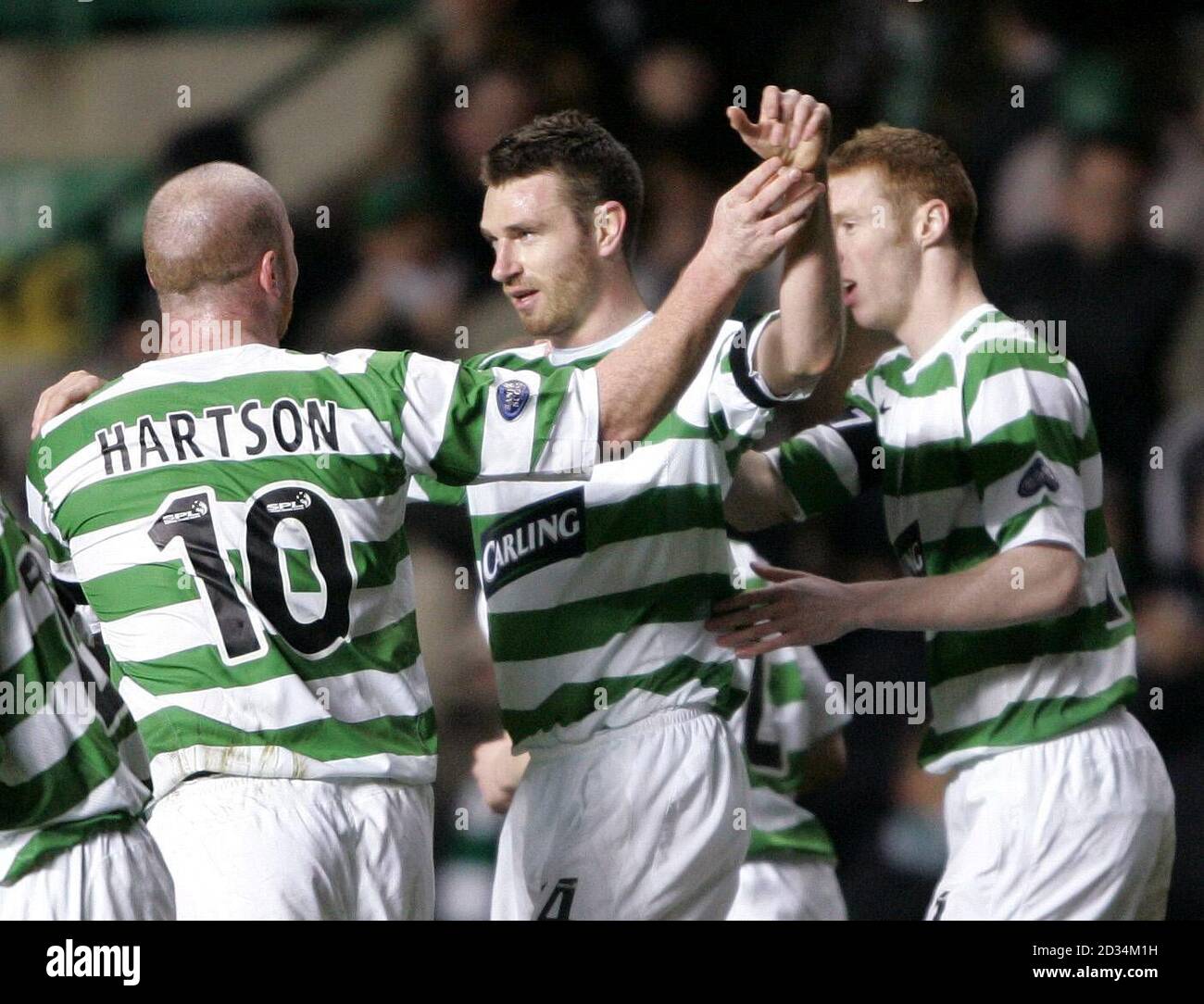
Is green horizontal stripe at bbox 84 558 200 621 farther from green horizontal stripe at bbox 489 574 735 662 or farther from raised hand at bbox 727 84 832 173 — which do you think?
raised hand at bbox 727 84 832 173

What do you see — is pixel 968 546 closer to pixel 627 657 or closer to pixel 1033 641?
pixel 1033 641

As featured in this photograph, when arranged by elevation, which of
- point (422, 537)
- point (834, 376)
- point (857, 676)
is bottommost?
point (857, 676)

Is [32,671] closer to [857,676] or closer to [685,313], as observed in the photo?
[685,313]

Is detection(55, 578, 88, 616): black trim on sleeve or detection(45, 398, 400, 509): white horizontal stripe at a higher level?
detection(45, 398, 400, 509): white horizontal stripe

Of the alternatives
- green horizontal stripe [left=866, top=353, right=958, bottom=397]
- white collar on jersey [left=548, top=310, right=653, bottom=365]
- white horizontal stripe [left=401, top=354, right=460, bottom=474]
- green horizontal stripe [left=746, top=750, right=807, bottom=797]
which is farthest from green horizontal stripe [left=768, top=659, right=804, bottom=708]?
white horizontal stripe [left=401, top=354, right=460, bottom=474]

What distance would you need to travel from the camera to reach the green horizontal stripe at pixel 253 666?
2.63 metres

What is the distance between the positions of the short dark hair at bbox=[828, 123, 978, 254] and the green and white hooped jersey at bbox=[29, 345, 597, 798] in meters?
1.08

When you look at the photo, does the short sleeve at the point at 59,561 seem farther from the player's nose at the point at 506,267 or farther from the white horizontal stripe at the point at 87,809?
the player's nose at the point at 506,267

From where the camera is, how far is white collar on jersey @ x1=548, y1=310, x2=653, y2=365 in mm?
3158

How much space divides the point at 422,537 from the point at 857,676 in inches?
49.2

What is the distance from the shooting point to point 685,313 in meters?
2.52

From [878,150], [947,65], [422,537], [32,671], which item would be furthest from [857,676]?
[32,671]
